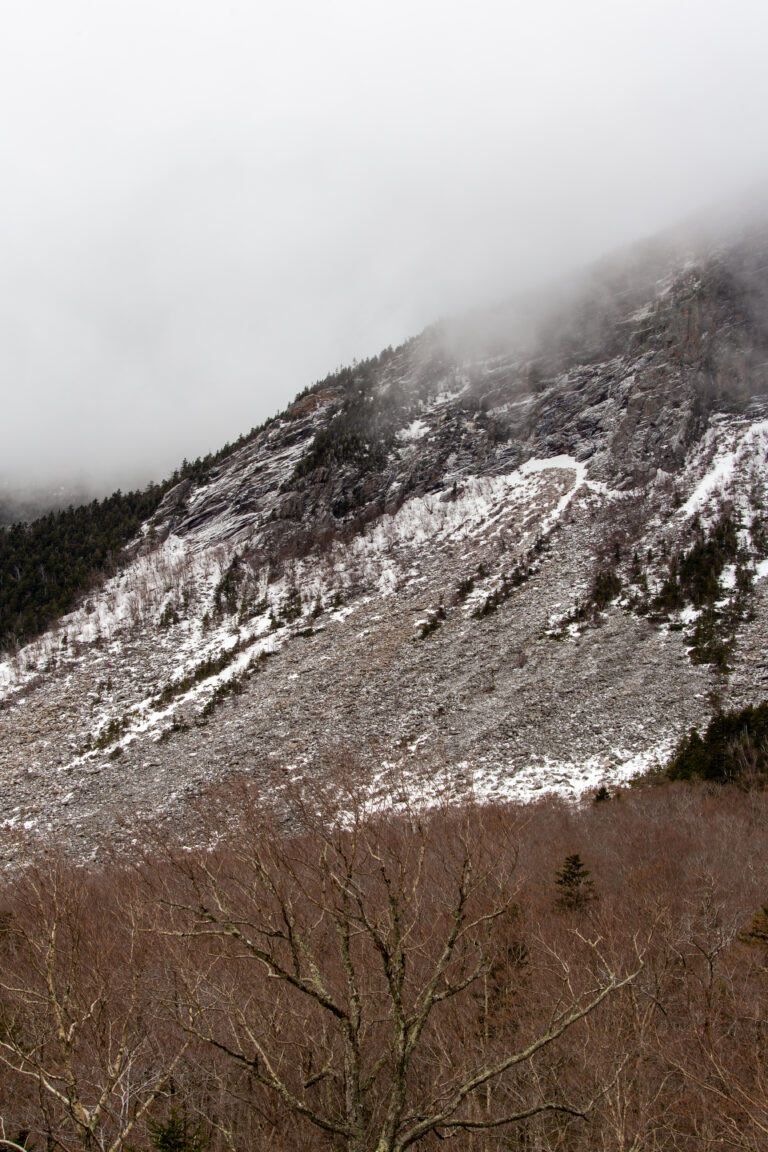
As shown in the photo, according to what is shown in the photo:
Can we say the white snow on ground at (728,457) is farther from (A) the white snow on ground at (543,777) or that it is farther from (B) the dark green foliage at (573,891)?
(B) the dark green foliage at (573,891)

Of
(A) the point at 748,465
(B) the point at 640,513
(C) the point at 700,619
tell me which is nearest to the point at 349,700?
(C) the point at 700,619

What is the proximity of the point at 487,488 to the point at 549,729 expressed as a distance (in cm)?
4720

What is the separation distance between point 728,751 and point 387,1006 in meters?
25.2

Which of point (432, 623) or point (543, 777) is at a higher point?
point (432, 623)

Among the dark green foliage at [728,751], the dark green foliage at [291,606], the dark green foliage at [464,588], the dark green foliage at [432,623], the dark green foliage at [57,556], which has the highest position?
the dark green foliage at [57,556]

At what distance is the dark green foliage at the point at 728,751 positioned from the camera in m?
28.5

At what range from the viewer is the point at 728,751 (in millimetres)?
29516

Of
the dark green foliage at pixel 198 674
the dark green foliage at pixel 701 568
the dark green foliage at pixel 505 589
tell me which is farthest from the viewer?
the dark green foliage at pixel 505 589

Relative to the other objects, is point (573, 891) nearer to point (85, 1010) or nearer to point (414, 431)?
point (85, 1010)

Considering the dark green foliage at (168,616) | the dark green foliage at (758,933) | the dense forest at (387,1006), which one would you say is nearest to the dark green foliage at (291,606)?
the dark green foliage at (168,616)

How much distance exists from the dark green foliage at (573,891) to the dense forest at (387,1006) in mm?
77

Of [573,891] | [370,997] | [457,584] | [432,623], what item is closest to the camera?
[370,997]

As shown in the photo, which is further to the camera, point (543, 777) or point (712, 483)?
point (712, 483)

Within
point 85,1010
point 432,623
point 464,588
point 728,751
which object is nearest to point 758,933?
point 85,1010
